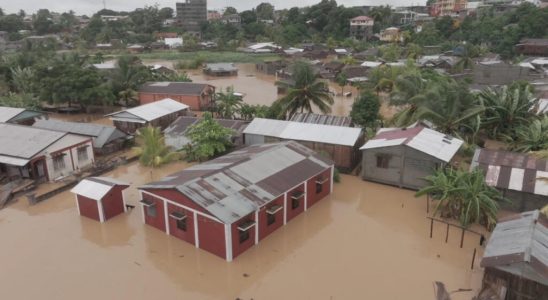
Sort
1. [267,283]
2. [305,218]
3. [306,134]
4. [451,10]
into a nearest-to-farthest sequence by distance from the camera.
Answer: [267,283] → [305,218] → [306,134] → [451,10]

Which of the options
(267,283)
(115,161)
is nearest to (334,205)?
(267,283)

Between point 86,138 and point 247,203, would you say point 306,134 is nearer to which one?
point 247,203

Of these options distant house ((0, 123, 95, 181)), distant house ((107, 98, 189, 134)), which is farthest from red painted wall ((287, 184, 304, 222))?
distant house ((107, 98, 189, 134))

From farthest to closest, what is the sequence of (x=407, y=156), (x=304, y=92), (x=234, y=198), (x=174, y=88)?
(x=174, y=88) → (x=304, y=92) → (x=407, y=156) → (x=234, y=198)

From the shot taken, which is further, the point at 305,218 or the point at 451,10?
the point at 451,10

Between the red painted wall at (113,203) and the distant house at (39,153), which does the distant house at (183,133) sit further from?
the red painted wall at (113,203)

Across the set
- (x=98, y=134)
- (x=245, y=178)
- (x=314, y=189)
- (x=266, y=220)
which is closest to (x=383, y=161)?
(x=314, y=189)

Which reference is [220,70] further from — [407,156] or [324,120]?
[407,156]
